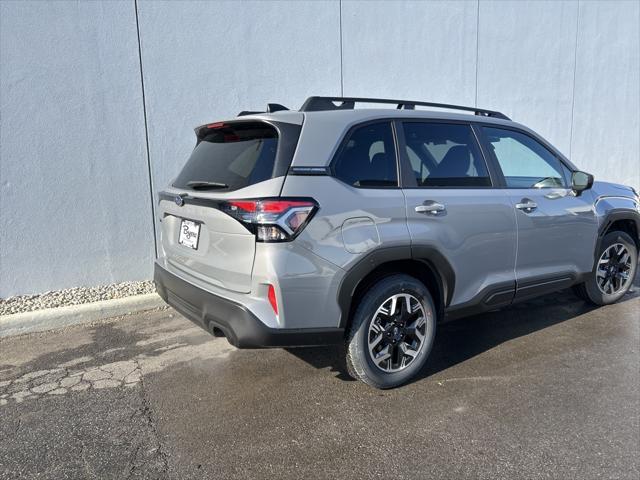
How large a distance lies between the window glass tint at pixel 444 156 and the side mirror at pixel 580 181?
3.61 feet

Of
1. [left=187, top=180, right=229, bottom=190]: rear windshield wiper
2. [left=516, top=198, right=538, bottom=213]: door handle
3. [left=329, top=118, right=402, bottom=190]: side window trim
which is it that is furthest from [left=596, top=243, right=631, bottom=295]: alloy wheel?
[left=187, top=180, right=229, bottom=190]: rear windshield wiper

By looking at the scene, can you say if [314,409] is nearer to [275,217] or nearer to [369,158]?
[275,217]

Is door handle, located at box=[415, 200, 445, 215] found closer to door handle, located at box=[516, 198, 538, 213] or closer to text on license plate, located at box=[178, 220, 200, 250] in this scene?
door handle, located at box=[516, 198, 538, 213]

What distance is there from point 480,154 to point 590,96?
696 cm

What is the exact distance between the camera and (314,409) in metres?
3.00

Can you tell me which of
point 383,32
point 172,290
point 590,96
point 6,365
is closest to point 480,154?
point 172,290

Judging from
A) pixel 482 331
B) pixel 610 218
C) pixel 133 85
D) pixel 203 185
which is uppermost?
pixel 133 85

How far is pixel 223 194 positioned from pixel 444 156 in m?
1.72

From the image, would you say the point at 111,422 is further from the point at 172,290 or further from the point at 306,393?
the point at 306,393

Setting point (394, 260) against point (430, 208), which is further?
point (430, 208)

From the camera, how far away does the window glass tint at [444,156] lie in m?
3.29

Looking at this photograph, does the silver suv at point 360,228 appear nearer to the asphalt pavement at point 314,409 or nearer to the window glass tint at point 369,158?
the window glass tint at point 369,158

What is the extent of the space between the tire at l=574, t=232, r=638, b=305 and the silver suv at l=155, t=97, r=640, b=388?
790 millimetres

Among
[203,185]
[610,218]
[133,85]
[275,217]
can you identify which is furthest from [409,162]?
[133,85]
